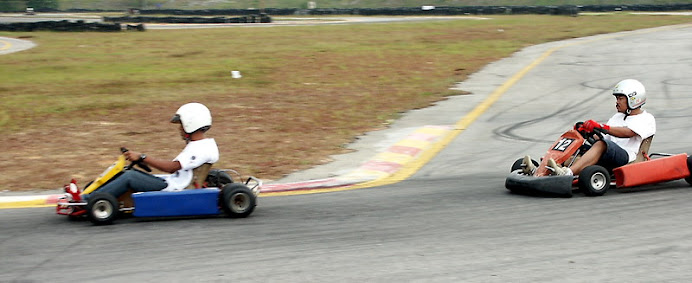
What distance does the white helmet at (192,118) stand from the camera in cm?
693

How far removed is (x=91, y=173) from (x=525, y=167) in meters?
4.81

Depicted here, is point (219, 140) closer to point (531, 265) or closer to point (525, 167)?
point (525, 167)

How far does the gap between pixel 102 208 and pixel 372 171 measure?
3465 mm

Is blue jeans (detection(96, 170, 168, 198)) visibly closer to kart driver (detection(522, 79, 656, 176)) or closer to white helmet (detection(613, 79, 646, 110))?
kart driver (detection(522, 79, 656, 176))

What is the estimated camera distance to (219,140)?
1105 centimetres

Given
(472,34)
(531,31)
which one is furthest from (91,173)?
(531,31)

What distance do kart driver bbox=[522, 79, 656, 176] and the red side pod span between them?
15 centimetres

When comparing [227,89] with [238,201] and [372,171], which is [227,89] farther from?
[238,201]

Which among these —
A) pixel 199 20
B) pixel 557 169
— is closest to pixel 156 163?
pixel 557 169

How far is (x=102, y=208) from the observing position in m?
6.72

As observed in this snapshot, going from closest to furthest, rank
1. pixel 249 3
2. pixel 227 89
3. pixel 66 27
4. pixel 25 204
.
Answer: pixel 25 204 → pixel 227 89 → pixel 66 27 → pixel 249 3

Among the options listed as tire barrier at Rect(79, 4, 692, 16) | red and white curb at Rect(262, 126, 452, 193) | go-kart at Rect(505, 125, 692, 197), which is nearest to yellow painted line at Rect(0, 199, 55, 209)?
red and white curb at Rect(262, 126, 452, 193)

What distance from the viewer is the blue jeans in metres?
6.90

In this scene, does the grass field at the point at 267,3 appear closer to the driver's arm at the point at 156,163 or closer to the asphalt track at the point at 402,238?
the asphalt track at the point at 402,238
